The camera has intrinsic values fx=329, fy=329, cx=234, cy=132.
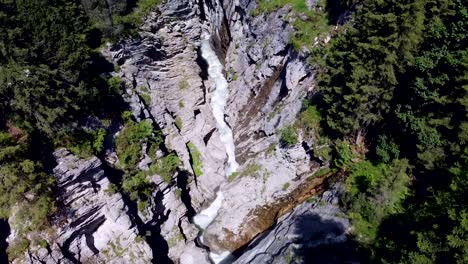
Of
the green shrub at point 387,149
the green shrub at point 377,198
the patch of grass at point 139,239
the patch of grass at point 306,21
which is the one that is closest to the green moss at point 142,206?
the patch of grass at point 139,239

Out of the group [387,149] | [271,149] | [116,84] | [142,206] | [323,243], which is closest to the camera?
[323,243]

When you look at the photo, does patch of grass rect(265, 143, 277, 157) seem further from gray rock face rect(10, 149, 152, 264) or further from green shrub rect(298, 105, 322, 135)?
gray rock face rect(10, 149, 152, 264)

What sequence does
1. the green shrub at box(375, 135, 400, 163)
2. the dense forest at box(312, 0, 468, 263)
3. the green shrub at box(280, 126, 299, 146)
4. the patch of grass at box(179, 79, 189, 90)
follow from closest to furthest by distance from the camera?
the dense forest at box(312, 0, 468, 263), the green shrub at box(375, 135, 400, 163), the green shrub at box(280, 126, 299, 146), the patch of grass at box(179, 79, 189, 90)

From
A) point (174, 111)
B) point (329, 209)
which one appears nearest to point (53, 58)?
point (174, 111)

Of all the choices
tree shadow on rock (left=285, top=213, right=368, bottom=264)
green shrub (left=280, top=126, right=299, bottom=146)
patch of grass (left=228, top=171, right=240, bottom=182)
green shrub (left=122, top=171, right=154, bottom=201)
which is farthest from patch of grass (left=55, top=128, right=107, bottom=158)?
tree shadow on rock (left=285, top=213, right=368, bottom=264)

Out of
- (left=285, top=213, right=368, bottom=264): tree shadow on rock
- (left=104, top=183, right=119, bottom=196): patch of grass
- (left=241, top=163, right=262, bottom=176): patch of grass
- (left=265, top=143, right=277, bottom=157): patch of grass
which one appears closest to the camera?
(left=285, top=213, right=368, bottom=264): tree shadow on rock

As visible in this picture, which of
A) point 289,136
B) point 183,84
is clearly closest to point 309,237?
point 289,136

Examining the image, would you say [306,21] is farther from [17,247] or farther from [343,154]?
[17,247]
